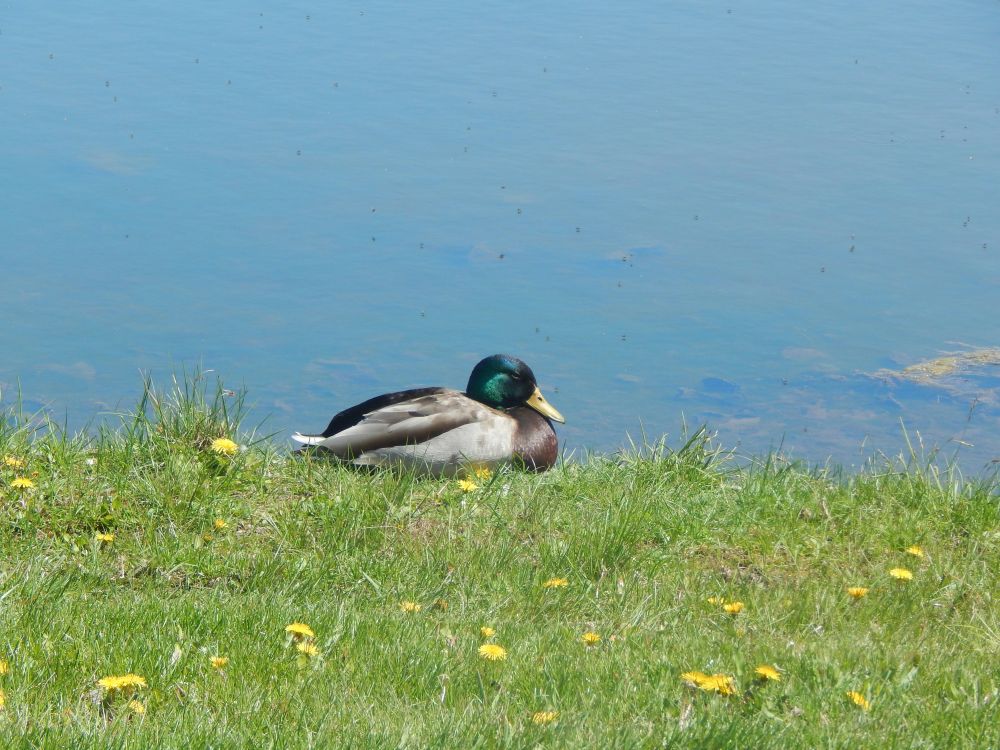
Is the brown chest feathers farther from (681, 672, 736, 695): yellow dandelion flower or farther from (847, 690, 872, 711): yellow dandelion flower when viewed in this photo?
(847, 690, 872, 711): yellow dandelion flower

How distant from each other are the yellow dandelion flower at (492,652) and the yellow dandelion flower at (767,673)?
69 cm

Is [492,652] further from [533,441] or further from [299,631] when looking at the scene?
[533,441]

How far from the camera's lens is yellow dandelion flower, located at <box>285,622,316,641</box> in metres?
3.87

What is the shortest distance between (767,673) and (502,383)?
3987 millimetres

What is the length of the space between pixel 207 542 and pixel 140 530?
0.25m

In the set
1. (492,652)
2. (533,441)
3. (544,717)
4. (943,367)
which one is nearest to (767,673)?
(544,717)

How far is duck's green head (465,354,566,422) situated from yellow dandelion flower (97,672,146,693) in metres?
4.12

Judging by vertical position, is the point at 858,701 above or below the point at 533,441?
below

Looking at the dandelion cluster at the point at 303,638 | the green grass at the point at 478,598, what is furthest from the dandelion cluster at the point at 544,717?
the dandelion cluster at the point at 303,638

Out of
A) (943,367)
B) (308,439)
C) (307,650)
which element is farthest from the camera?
(943,367)

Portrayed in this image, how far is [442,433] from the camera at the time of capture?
680 cm

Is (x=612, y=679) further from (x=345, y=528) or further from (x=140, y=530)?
(x=140, y=530)

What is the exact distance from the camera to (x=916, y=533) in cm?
558

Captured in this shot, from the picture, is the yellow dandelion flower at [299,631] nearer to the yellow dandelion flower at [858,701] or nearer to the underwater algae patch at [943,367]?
the yellow dandelion flower at [858,701]
